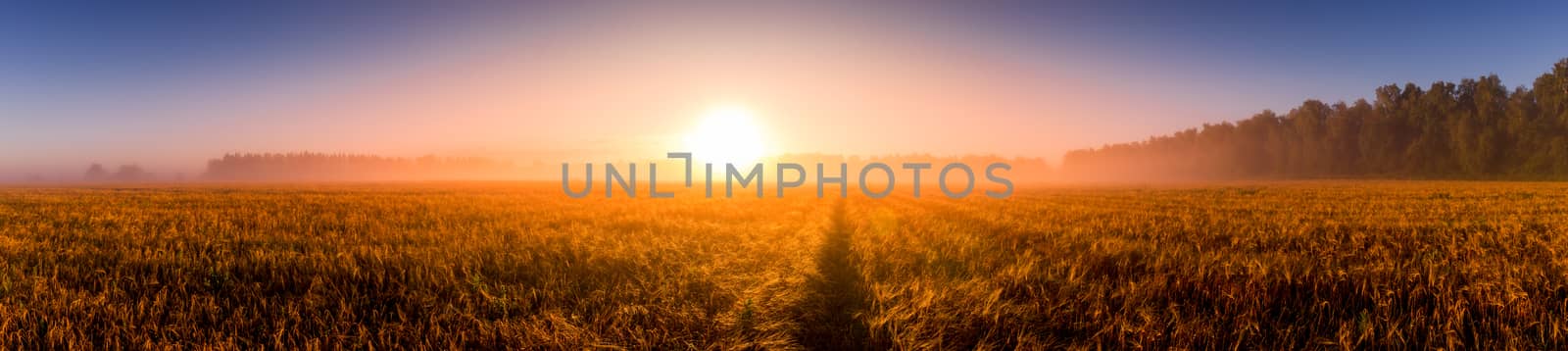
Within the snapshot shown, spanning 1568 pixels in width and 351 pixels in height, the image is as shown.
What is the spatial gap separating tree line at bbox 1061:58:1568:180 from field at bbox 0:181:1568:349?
85.9 metres

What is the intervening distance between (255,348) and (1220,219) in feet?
51.9

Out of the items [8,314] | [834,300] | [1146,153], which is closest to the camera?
[8,314]

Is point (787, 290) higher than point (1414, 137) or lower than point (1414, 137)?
lower

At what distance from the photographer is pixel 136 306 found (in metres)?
4.33

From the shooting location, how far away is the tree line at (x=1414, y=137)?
198ft

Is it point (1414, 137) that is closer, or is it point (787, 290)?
point (787, 290)

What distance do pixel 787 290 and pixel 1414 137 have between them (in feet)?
366

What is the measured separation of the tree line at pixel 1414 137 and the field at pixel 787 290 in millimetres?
85857

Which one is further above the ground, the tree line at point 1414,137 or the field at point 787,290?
the tree line at point 1414,137

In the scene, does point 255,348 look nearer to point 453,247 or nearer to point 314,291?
point 314,291

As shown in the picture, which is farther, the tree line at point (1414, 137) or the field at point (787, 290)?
the tree line at point (1414, 137)

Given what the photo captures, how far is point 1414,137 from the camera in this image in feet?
247

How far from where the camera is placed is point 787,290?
19.8 feet

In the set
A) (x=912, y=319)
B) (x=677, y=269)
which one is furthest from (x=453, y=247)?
(x=912, y=319)
